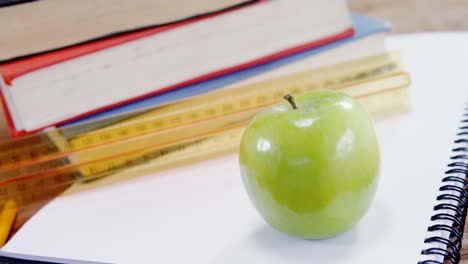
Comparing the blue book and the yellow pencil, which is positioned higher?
the blue book

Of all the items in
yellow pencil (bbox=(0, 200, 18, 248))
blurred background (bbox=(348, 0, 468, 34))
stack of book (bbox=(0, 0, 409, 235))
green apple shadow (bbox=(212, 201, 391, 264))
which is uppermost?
blurred background (bbox=(348, 0, 468, 34))

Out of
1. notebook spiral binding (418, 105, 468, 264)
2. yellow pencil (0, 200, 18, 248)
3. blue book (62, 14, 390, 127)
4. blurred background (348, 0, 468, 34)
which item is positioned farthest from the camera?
blurred background (348, 0, 468, 34)

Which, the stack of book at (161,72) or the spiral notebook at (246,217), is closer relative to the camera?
the spiral notebook at (246,217)

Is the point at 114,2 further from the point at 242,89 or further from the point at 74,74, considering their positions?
the point at 242,89

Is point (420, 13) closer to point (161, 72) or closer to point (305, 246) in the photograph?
point (161, 72)

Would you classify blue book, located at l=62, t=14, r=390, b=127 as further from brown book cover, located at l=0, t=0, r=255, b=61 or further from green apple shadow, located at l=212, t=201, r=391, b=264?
green apple shadow, located at l=212, t=201, r=391, b=264

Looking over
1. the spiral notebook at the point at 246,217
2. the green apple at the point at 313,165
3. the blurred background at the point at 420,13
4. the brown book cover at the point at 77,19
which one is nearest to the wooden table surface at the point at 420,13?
the blurred background at the point at 420,13

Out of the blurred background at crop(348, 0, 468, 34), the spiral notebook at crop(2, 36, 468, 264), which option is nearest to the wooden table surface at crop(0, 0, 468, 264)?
the blurred background at crop(348, 0, 468, 34)

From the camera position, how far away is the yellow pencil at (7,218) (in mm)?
764

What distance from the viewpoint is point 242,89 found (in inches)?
36.8

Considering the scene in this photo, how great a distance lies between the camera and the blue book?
2.93ft

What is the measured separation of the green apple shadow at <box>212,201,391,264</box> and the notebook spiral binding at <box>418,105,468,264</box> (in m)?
0.05

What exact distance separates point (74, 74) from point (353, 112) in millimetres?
411

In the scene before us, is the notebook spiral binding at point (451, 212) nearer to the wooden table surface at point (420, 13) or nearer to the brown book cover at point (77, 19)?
the brown book cover at point (77, 19)
